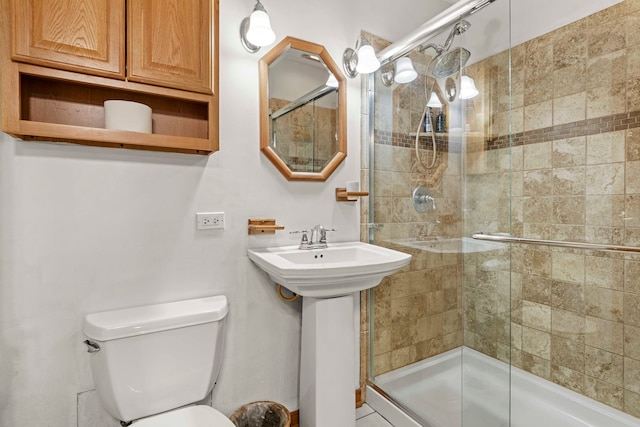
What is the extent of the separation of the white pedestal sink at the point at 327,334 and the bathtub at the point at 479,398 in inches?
16.9

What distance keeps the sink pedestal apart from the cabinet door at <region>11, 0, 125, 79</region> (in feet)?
4.04

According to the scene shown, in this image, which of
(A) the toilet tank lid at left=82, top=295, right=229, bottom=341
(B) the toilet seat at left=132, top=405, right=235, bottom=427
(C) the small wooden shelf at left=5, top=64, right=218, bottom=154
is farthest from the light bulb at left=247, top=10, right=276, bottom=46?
(B) the toilet seat at left=132, top=405, right=235, bottom=427

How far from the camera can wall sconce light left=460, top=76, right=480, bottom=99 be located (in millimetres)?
1480

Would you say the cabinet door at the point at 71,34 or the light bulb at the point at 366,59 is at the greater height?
the light bulb at the point at 366,59

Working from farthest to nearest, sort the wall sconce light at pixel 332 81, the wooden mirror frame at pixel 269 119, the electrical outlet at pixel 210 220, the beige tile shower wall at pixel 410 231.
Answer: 1. the wall sconce light at pixel 332 81
2. the beige tile shower wall at pixel 410 231
3. the wooden mirror frame at pixel 269 119
4. the electrical outlet at pixel 210 220

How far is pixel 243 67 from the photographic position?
154 centimetres

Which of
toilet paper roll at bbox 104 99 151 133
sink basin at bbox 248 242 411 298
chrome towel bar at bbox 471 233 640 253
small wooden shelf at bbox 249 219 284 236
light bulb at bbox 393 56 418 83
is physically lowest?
sink basin at bbox 248 242 411 298

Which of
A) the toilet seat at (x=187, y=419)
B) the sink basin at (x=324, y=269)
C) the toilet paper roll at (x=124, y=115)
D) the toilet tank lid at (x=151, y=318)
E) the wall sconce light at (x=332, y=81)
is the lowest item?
the toilet seat at (x=187, y=419)

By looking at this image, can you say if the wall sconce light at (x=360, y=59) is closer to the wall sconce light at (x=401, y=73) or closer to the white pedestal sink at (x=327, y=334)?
the wall sconce light at (x=401, y=73)

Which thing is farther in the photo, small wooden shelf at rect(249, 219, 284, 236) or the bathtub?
small wooden shelf at rect(249, 219, 284, 236)

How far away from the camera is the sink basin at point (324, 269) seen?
3.97 ft

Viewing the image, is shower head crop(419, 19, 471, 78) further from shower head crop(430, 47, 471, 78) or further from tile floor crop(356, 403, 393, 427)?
tile floor crop(356, 403, 393, 427)

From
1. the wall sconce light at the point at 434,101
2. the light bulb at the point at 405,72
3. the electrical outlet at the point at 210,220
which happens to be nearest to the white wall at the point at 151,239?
the electrical outlet at the point at 210,220

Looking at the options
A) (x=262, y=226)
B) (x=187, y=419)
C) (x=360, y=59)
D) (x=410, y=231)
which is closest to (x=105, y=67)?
(x=262, y=226)
